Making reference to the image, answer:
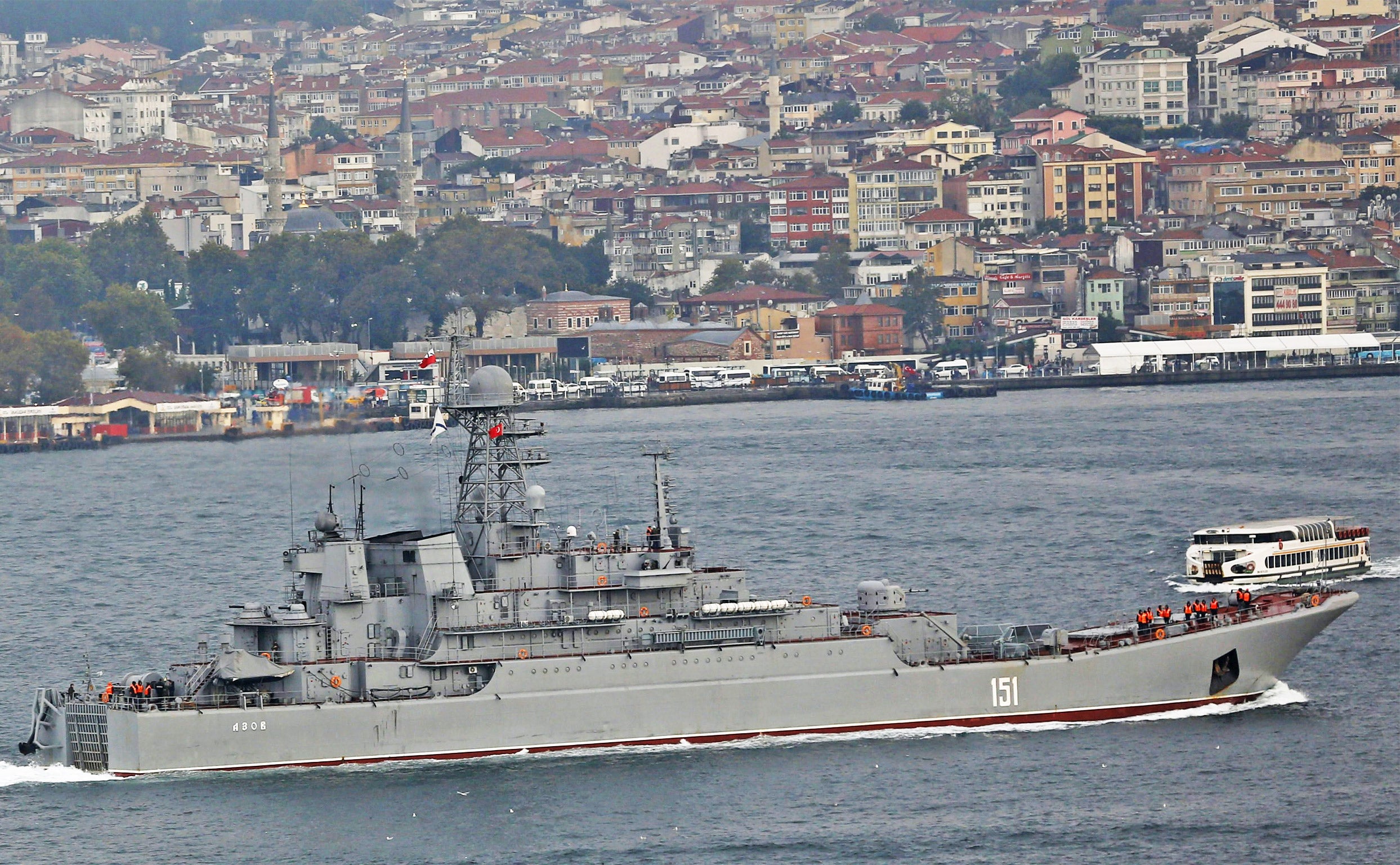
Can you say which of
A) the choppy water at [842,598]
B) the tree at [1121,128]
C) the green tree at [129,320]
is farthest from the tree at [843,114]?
the choppy water at [842,598]

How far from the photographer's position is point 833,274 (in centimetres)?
14425

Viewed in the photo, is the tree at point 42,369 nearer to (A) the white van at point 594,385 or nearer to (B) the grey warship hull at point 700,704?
(A) the white van at point 594,385

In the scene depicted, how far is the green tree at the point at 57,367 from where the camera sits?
121m

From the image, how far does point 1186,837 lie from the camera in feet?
118

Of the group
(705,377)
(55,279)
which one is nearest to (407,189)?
(55,279)

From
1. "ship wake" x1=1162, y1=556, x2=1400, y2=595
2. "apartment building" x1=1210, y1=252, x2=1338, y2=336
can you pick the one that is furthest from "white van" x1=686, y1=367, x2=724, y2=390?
"ship wake" x1=1162, y1=556, x2=1400, y2=595

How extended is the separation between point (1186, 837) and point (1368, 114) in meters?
133

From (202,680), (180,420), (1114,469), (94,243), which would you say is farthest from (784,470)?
(94,243)

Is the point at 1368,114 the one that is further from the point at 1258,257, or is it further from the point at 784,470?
the point at 784,470

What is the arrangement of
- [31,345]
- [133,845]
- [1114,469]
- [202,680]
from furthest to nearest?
[31,345], [1114,469], [202,680], [133,845]

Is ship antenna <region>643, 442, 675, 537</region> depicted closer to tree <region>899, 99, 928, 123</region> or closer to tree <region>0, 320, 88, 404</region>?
tree <region>0, 320, 88, 404</region>

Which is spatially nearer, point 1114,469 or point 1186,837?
point 1186,837

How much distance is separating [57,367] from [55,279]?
29.5 meters

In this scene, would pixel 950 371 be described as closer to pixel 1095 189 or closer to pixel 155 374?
pixel 1095 189
